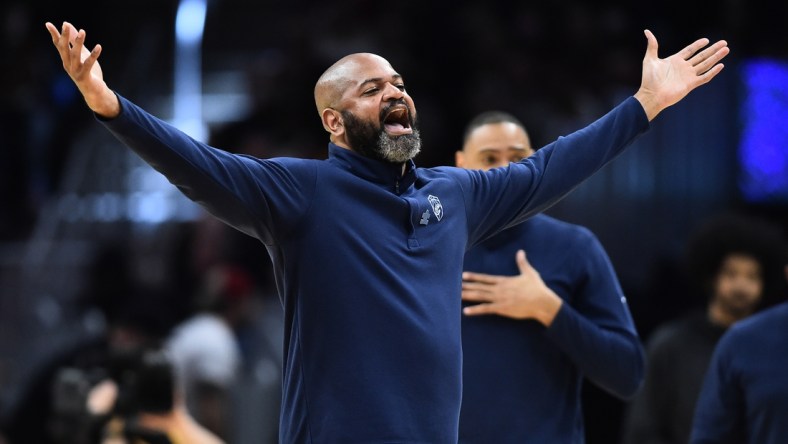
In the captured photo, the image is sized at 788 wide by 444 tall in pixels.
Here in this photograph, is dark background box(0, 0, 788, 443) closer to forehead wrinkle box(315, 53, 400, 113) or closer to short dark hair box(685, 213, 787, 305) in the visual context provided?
short dark hair box(685, 213, 787, 305)

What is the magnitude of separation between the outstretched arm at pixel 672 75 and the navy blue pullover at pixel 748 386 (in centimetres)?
111

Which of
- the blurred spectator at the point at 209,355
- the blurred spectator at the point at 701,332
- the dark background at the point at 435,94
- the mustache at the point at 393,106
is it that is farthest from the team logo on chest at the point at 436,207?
the blurred spectator at the point at 209,355

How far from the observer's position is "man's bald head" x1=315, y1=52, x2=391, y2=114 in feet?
14.1

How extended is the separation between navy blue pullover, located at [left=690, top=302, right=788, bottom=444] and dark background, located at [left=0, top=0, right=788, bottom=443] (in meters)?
3.47

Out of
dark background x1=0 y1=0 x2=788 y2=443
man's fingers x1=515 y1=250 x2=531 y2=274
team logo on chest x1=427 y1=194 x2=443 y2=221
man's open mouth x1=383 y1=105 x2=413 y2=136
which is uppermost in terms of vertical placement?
dark background x1=0 y1=0 x2=788 y2=443

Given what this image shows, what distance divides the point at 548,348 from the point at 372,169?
1.22 meters

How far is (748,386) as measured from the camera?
505 centimetres

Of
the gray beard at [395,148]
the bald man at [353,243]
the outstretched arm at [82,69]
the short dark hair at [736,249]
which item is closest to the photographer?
the outstretched arm at [82,69]

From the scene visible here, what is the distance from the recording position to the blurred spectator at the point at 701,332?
20.2ft

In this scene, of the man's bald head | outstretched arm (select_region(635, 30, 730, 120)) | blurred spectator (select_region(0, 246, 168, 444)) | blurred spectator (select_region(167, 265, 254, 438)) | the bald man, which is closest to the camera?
the bald man

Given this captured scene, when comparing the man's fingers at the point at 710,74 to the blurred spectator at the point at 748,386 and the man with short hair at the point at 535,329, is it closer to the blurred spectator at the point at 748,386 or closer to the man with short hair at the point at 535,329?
the man with short hair at the point at 535,329

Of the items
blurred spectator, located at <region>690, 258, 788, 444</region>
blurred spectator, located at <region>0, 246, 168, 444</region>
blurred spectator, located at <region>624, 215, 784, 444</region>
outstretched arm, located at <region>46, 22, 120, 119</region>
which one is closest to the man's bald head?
outstretched arm, located at <region>46, 22, 120, 119</region>

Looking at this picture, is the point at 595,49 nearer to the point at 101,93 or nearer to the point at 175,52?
the point at 175,52

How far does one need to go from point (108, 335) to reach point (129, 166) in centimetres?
327
